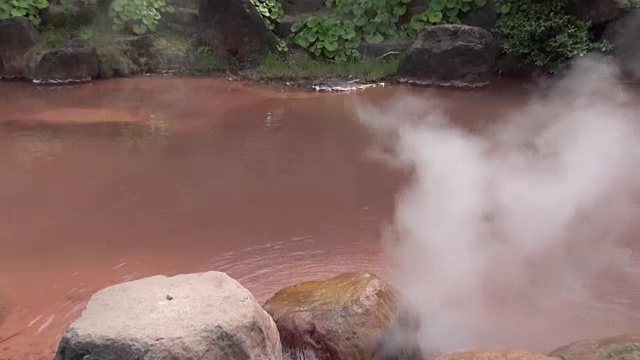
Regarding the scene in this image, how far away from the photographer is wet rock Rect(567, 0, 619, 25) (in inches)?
358

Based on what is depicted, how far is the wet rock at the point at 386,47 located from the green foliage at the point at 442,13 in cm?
30

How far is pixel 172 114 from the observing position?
308 inches

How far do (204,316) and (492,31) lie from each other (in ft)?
27.4

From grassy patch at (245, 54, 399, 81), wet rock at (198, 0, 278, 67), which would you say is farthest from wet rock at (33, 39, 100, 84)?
grassy patch at (245, 54, 399, 81)

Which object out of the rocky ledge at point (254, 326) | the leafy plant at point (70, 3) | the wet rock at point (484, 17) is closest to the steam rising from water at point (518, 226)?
the rocky ledge at point (254, 326)

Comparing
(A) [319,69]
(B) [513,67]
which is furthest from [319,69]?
(B) [513,67]

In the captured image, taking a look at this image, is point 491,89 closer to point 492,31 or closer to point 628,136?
point 492,31

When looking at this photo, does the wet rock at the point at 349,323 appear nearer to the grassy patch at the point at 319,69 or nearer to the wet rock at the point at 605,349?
the wet rock at the point at 605,349

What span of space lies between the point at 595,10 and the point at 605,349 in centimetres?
762

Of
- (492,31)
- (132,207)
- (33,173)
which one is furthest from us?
(492,31)

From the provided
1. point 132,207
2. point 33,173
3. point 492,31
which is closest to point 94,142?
point 33,173

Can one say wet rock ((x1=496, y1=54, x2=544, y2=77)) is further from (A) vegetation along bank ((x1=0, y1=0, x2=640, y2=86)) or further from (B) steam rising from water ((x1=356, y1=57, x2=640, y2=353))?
(B) steam rising from water ((x1=356, y1=57, x2=640, y2=353))

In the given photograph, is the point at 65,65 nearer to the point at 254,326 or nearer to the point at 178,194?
the point at 178,194

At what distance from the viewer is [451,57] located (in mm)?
9156
